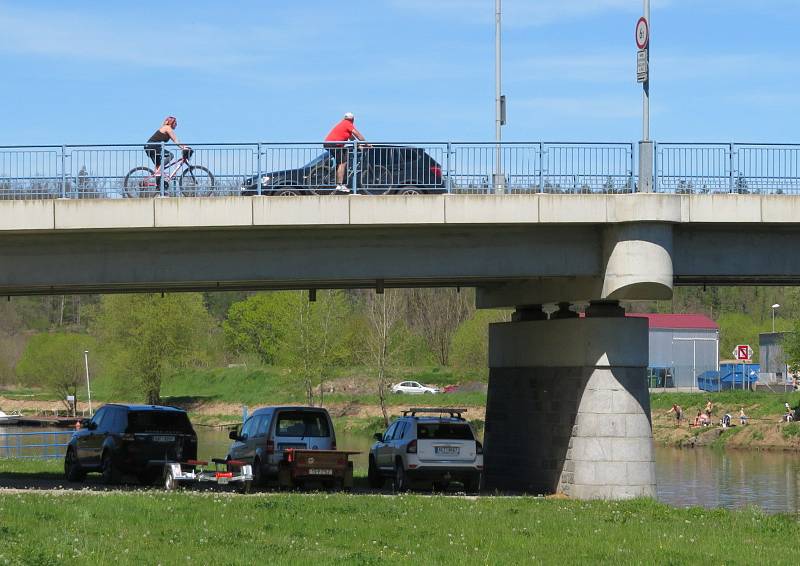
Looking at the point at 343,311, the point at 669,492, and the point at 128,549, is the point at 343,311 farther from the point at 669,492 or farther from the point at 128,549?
the point at 128,549

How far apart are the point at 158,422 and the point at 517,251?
883cm

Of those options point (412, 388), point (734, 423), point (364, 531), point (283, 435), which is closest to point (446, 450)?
point (283, 435)

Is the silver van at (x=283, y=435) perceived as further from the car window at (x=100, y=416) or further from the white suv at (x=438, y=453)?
the car window at (x=100, y=416)

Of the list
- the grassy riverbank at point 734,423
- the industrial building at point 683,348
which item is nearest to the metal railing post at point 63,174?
the grassy riverbank at point 734,423

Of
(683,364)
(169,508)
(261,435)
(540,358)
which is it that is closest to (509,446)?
(540,358)

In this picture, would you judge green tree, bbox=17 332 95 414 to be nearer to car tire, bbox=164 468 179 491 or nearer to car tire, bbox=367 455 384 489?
car tire, bbox=367 455 384 489

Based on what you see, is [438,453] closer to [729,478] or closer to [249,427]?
[249,427]

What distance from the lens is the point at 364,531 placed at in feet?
56.6

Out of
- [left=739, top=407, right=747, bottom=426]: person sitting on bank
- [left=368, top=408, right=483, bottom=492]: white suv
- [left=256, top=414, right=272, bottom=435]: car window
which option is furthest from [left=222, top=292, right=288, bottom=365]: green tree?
[left=368, top=408, right=483, bottom=492]: white suv

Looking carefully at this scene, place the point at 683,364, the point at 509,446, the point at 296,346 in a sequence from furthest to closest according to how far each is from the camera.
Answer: the point at 683,364, the point at 296,346, the point at 509,446

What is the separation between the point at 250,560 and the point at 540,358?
15.0m

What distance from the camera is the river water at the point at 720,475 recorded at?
32.8 metres

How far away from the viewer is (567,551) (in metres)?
15.8

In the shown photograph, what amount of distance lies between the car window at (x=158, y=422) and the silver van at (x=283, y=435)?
200 centimetres
